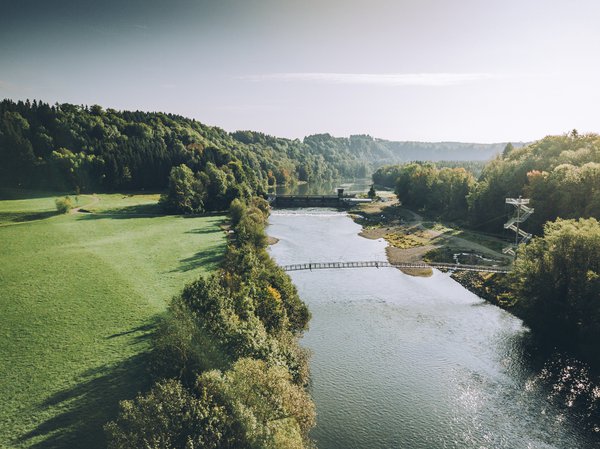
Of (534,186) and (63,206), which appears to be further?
(63,206)

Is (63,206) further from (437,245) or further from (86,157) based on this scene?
(437,245)

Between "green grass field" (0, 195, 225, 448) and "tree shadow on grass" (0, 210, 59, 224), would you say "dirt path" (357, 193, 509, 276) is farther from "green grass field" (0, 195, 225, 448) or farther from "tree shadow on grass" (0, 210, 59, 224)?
"tree shadow on grass" (0, 210, 59, 224)

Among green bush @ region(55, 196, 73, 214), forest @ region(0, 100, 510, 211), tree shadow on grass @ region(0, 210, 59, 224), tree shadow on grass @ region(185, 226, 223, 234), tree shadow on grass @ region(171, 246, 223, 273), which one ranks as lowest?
tree shadow on grass @ region(171, 246, 223, 273)

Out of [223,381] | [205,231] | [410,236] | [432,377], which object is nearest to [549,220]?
[410,236]

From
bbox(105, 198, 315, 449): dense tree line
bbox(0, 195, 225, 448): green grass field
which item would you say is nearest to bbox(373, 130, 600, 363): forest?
bbox(105, 198, 315, 449): dense tree line

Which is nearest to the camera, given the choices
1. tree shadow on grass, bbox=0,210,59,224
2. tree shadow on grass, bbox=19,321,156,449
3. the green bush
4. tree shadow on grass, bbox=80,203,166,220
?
tree shadow on grass, bbox=19,321,156,449
